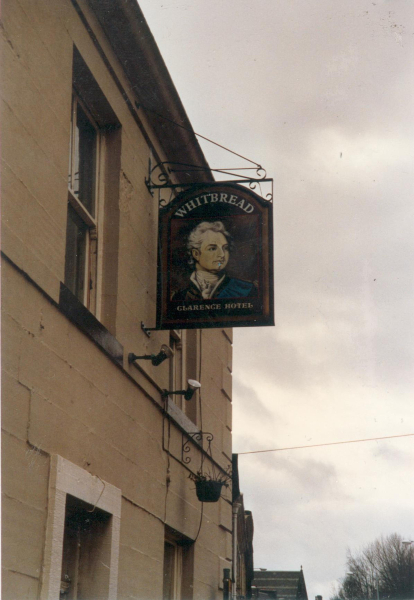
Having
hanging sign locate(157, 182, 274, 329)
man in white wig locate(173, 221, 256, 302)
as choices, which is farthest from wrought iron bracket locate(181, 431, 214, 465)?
man in white wig locate(173, 221, 256, 302)

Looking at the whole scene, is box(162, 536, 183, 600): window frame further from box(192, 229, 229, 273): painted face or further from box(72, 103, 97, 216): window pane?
box(72, 103, 97, 216): window pane

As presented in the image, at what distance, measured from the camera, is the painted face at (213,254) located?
7648 mm

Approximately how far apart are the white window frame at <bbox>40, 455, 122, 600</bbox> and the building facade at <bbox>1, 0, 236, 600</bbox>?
0.01m

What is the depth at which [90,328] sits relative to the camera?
615 centimetres

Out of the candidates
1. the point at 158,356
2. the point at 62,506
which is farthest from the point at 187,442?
the point at 62,506

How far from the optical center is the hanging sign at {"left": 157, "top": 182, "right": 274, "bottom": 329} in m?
7.55

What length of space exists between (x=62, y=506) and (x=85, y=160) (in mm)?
3283

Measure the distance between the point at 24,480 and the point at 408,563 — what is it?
42029 millimetres

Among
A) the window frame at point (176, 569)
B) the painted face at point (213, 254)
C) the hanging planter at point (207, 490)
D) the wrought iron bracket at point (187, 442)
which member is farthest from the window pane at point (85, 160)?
the window frame at point (176, 569)

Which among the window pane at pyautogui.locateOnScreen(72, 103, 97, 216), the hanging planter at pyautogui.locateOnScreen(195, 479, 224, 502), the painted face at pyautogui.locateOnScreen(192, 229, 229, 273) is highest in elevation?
the window pane at pyautogui.locateOnScreen(72, 103, 97, 216)

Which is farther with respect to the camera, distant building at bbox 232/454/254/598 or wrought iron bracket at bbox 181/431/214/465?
distant building at bbox 232/454/254/598

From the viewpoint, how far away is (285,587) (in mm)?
46375

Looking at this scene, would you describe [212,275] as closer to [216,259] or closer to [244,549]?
[216,259]

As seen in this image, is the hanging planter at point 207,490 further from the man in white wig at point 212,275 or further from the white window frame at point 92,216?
the white window frame at point 92,216
